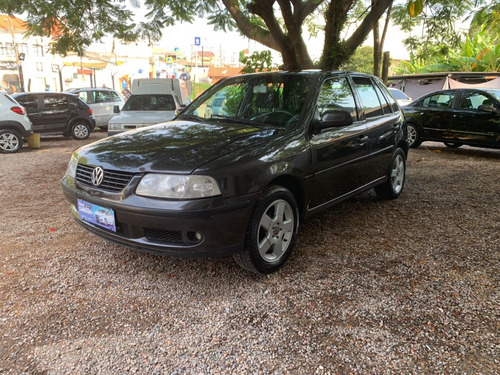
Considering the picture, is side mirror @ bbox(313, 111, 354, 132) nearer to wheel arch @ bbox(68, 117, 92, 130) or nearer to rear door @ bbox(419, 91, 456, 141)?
rear door @ bbox(419, 91, 456, 141)

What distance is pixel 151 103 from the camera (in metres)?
10.4

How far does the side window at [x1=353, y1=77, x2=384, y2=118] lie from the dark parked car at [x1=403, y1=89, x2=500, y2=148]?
220 inches

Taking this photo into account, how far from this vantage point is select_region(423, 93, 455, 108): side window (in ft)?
31.3

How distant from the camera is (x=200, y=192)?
2.57 m

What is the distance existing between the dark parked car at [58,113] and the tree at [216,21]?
4.82m

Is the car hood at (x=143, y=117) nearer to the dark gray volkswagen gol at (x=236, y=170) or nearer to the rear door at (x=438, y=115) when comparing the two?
the dark gray volkswagen gol at (x=236, y=170)

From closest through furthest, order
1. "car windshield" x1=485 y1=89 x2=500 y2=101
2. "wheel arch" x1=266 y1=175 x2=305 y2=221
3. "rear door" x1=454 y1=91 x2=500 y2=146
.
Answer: "wheel arch" x1=266 y1=175 x2=305 y2=221
"rear door" x1=454 y1=91 x2=500 y2=146
"car windshield" x1=485 y1=89 x2=500 y2=101

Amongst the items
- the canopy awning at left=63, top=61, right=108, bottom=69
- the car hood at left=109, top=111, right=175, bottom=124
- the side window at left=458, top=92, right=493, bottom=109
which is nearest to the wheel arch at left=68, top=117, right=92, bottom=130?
the car hood at left=109, top=111, right=175, bottom=124

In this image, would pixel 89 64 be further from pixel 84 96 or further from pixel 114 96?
pixel 84 96

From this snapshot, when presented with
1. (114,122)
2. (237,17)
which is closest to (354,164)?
(237,17)

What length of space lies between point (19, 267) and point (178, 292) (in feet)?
4.85

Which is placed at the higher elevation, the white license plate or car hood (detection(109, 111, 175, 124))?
car hood (detection(109, 111, 175, 124))

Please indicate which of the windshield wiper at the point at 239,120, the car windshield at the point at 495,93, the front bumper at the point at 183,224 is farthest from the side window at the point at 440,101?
the front bumper at the point at 183,224

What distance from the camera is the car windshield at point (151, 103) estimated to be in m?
10.3
